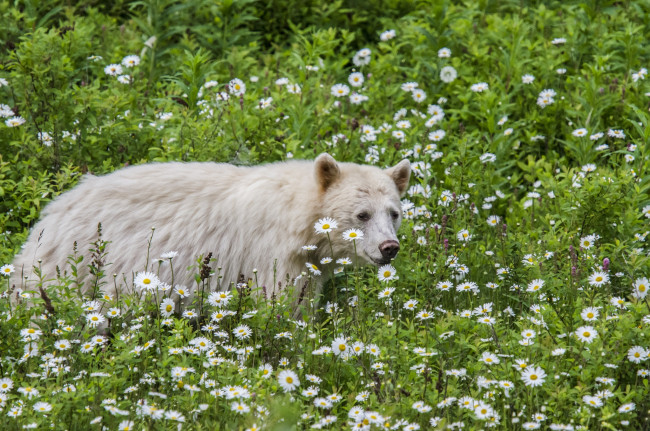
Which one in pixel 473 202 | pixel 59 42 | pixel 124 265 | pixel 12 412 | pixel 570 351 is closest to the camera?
pixel 12 412

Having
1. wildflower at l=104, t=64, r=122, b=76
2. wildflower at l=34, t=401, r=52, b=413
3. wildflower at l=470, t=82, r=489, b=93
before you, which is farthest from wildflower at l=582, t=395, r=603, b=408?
wildflower at l=104, t=64, r=122, b=76

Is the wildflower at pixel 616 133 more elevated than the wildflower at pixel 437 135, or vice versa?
the wildflower at pixel 616 133

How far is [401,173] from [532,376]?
2.89 meters

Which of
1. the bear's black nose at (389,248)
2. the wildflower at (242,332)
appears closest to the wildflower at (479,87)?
the bear's black nose at (389,248)

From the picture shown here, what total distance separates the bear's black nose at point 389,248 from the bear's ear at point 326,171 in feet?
2.29

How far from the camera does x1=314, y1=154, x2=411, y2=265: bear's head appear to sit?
20.8 ft

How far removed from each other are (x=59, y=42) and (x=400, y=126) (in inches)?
143

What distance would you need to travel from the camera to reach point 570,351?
4820mm

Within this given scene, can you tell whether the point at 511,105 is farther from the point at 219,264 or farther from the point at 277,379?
the point at 277,379

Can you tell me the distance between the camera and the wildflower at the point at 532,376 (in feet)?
14.0

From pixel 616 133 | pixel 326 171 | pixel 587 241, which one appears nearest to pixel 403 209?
pixel 326 171

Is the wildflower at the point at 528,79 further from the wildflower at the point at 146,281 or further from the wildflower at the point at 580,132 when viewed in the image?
the wildflower at the point at 146,281

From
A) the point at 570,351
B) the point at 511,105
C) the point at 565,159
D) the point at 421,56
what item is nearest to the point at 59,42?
the point at 421,56

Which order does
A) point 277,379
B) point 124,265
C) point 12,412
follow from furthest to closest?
A: point 124,265 < point 277,379 < point 12,412
